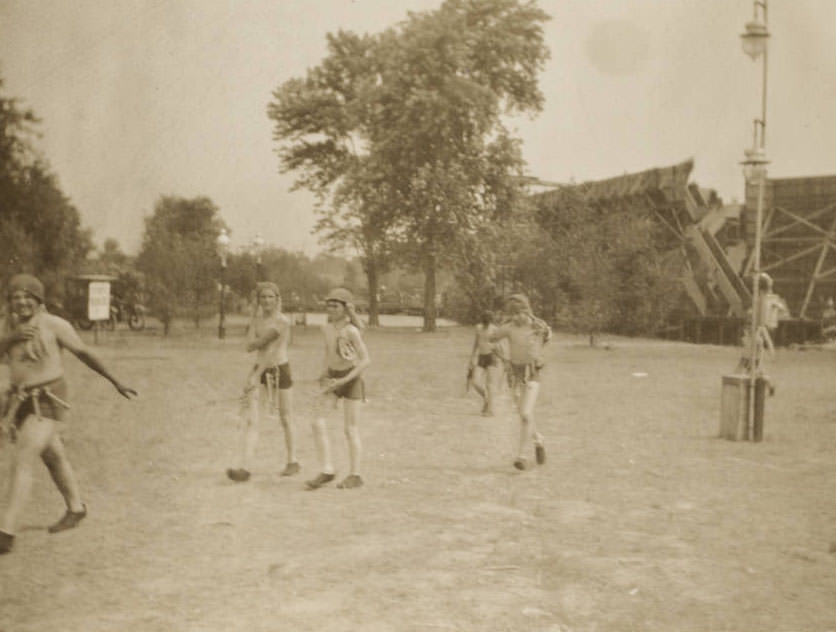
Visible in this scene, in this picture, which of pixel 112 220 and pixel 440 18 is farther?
pixel 440 18

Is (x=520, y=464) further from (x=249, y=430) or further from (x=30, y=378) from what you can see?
(x=30, y=378)

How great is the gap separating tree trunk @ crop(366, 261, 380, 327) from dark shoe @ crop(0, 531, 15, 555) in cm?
661

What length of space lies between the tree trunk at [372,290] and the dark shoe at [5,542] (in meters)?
6.61

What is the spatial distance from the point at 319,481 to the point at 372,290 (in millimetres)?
7066

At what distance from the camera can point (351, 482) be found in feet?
21.1

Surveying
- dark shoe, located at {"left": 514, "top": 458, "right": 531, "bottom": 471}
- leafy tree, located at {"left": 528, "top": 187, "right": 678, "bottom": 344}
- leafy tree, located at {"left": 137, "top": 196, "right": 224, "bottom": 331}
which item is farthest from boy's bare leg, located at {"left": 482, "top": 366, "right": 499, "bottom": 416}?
leafy tree, located at {"left": 137, "top": 196, "right": 224, "bottom": 331}

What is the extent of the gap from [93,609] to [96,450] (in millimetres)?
4291

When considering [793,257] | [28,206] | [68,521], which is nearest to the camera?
[68,521]

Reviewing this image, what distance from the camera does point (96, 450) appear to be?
789 cm

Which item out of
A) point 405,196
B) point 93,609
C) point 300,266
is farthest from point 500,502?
point 300,266

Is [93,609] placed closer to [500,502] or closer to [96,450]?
[500,502]

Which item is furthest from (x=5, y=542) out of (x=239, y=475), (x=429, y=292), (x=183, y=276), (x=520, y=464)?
(x=183, y=276)

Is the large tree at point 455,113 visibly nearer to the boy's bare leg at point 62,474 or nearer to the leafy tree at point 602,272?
the leafy tree at point 602,272

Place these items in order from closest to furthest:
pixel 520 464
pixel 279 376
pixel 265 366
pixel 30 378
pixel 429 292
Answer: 1. pixel 30 378
2. pixel 265 366
3. pixel 279 376
4. pixel 520 464
5. pixel 429 292
